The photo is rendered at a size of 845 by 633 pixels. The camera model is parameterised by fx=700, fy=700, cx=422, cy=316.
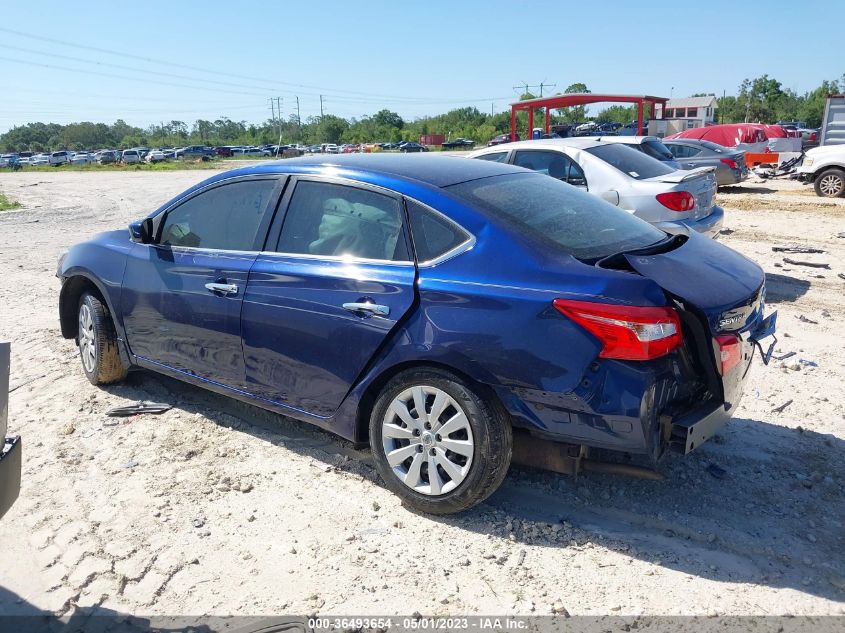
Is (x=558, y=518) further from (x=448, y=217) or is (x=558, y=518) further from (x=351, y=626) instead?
(x=448, y=217)

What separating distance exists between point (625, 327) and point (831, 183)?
1647 centimetres

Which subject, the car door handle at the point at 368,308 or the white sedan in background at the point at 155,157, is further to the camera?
the white sedan in background at the point at 155,157

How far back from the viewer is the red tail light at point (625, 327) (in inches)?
116

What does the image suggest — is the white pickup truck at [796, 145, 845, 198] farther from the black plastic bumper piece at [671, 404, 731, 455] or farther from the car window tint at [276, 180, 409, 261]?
the car window tint at [276, 180, 409, 261]

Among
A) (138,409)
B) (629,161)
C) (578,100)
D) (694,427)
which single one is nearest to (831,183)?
(578,100)

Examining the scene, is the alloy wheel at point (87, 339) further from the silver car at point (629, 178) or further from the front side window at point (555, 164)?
the front side window at point (555, 164)

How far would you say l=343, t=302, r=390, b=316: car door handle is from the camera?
345 centimetres

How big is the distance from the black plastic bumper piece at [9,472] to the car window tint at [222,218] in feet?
5.85

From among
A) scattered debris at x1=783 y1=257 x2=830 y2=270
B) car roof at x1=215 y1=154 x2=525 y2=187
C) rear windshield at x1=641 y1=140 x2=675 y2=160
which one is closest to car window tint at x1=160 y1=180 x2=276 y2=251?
car roof at x1=215 y1=154 x2=525 y2=187

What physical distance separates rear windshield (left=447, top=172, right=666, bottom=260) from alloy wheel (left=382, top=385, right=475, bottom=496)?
0.91 meters

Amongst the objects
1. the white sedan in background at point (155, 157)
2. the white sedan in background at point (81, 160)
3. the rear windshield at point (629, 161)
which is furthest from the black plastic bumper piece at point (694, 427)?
the white sedan in background at point (81, 160)

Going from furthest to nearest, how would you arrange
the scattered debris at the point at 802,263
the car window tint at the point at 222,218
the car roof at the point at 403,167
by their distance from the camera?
1. the scattered debris at the point at 802,263
2. the car window tint at the point at 222,218
3. the car roof at the point at 403,167

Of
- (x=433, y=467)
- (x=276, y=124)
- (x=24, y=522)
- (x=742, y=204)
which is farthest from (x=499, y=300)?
(x=276, y=124)

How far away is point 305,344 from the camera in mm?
3766
